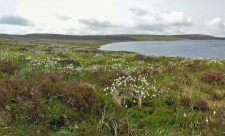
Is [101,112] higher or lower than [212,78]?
lower

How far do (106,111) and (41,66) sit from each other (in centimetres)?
851

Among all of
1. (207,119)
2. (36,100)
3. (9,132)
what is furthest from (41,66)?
(207,119)

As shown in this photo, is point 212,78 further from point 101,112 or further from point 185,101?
point 101,112

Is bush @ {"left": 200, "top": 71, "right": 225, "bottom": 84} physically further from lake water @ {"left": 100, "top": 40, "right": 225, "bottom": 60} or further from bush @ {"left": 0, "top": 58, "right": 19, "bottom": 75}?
lake water @ {"left": 100, "top": 40, "right": 225, "bottom": 60}

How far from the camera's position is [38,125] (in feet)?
20.3

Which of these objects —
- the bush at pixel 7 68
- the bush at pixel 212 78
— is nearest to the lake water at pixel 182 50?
the bush at pixel 212 78

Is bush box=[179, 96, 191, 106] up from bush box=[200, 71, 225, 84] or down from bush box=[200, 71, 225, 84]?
down

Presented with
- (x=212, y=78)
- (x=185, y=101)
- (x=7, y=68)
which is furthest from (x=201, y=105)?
(x=7, y=68)

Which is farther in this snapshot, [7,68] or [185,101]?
[7,68]

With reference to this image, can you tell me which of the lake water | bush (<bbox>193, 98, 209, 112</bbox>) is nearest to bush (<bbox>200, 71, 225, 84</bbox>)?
bush (<bbox>193, 98, 209, 112</bbox>)

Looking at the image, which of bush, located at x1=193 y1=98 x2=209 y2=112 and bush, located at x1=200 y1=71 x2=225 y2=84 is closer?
bush, located at x1=193 y1=98 x2=209 y2=112

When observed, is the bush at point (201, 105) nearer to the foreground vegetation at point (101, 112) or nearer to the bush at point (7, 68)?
the foreground vegetation at point (101, 112)

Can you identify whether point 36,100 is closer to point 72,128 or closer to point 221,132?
point 72,128

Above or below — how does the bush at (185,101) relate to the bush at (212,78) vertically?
below
